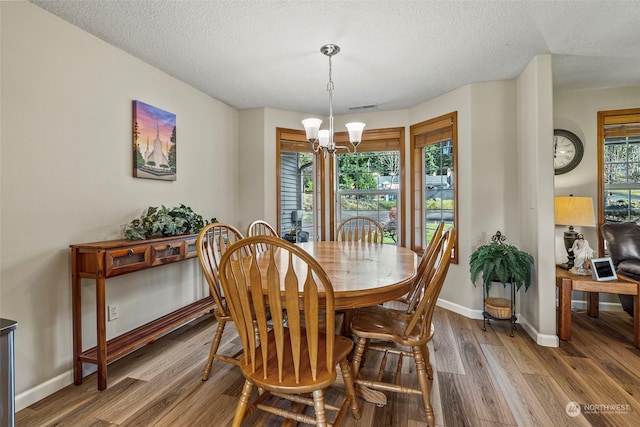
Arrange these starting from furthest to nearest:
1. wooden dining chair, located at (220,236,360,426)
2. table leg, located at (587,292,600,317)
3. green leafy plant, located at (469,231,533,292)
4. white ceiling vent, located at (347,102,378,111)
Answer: white ceiling vent, located at (347,102,378,111) → table leg, located at (587,292,600,317) → green leafy plant, located at (469,231,533,292) → wooden dining chair, located at (220,236,360,426)

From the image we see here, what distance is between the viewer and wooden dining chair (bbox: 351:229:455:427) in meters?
1.47

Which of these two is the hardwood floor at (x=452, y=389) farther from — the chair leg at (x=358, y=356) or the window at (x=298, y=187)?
the window at (x=298, y=187)

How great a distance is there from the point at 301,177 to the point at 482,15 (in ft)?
8.90

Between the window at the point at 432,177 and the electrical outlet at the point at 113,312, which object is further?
the window at the point at 432,177

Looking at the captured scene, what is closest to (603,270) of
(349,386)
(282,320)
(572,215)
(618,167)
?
(572,215)

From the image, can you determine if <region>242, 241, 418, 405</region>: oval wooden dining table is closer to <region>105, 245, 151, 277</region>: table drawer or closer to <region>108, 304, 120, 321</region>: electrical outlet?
<region>105, 245, 151, 277</region>: table drawer

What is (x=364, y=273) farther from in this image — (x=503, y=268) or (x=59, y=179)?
(x=59, y=179)

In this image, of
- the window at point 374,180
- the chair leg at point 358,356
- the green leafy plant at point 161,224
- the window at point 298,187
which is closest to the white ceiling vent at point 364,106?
the window at point 374,180

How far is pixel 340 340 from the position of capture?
1510 millimetres

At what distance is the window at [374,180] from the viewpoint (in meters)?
4.05

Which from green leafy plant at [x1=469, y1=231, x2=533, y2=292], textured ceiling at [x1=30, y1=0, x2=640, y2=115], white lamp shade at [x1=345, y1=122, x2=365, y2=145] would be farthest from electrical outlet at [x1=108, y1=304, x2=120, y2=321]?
green leafy plant at [x1=469, y1=231, x2=533, y2=292]

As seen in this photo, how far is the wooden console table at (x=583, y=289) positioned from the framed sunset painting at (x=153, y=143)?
3.51 m

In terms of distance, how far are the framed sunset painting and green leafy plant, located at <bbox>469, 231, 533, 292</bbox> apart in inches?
114

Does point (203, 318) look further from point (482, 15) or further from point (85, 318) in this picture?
point (482, 15)
